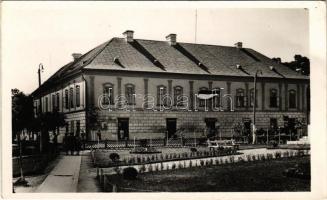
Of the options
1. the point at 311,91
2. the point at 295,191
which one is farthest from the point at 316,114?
the point at 295,191

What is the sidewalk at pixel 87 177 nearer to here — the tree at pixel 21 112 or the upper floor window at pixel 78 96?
the upper floor window at pixel 78 96

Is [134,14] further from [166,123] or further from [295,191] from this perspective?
[295,191]

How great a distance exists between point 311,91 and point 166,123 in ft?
5.23

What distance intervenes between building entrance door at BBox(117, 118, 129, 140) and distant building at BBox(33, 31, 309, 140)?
0.01m

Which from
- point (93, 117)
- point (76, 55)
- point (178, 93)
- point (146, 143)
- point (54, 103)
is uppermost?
point (76, 55)

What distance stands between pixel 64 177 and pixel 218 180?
165 centimetres

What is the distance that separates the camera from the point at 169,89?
19.8 feet

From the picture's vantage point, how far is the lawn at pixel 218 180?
5594mm

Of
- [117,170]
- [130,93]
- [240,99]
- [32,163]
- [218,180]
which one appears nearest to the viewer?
[218,180]

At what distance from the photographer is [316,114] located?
5574 millimetres

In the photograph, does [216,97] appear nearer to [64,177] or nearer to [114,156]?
[114,156]

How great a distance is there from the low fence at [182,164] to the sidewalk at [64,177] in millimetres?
266

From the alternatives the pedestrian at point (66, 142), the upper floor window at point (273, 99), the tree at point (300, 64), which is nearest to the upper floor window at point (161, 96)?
the pedestrian at point (66, 142)

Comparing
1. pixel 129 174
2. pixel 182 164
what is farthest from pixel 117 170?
pixel 182 164
